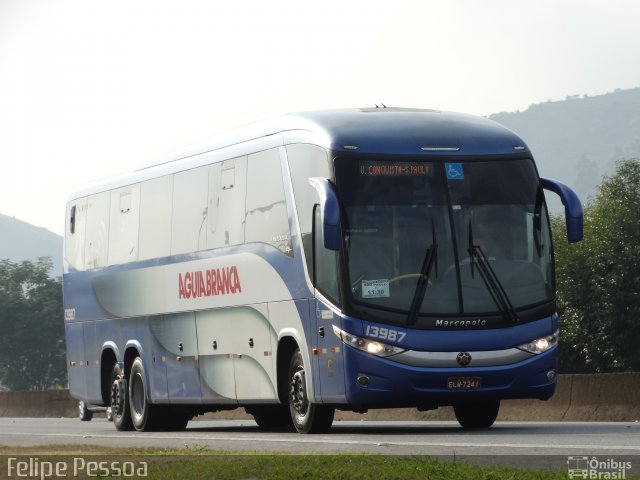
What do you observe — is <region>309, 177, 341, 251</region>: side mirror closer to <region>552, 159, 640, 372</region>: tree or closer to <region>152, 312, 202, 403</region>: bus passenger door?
<region>152, 312, 202, 403</region>: bus passenger door

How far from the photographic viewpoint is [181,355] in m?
23.8

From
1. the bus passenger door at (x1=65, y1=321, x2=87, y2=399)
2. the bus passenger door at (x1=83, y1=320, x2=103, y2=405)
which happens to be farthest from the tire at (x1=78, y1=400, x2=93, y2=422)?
the bus passenger door at (x1=83, y1=320, x2=103, y2=405)

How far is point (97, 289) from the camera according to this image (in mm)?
27422

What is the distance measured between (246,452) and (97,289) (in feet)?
42.1

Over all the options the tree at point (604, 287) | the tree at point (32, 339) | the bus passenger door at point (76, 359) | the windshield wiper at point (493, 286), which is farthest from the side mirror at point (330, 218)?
the tree at point (32, 339)

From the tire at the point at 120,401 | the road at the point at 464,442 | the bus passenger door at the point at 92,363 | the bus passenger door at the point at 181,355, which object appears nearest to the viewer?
the road at the point at 464,442

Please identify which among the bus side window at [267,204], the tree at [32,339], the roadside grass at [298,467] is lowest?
the roadside grass at [298,467]

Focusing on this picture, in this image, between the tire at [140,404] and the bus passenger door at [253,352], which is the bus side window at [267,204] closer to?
the bus passenger door at [253,352]

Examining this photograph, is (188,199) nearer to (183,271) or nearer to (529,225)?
(183,271)

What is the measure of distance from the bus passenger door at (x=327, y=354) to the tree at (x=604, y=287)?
192 ft

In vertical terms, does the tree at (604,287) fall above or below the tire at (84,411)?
above

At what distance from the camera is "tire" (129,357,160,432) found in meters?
25.3

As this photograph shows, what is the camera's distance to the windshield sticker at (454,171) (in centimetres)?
1898

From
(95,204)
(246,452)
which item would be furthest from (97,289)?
(246,452)
